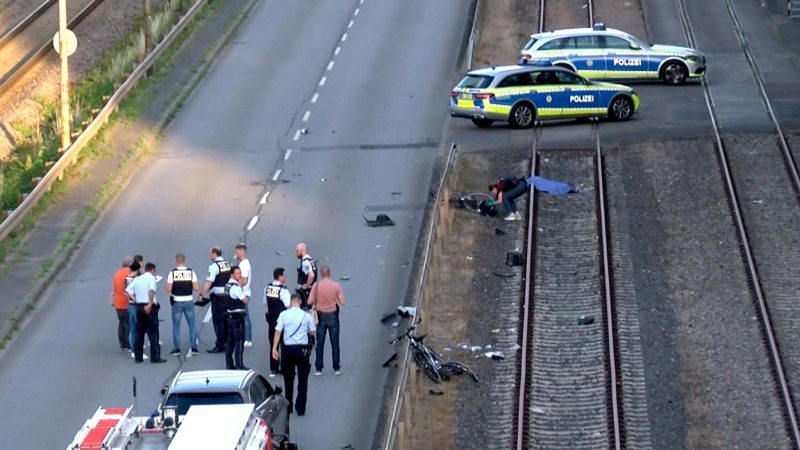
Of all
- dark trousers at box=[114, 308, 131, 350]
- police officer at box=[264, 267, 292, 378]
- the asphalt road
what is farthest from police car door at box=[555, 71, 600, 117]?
police officer at box=[264, 267, 292, 378]

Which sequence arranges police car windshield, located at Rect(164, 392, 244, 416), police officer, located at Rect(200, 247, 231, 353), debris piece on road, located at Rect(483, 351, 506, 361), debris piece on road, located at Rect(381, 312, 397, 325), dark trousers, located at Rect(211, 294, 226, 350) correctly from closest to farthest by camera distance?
police car windshield, located at Rect(164, 392, 244, 416)
dark trousers, located at Rect(211, 294, 226, 350)
police officer, located at Rect(200, 247, 231, 353)
debris piece on road, located at Rect(483, 351, 506, 361)
debris piece on road, located at Rect(381, 312, 397, 325)

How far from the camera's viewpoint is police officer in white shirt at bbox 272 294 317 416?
19.0 meters

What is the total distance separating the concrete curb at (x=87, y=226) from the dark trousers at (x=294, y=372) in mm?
5021

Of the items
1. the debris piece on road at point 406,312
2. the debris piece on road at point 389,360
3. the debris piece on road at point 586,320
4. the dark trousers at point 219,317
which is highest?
the debris piece on road at point 586,320

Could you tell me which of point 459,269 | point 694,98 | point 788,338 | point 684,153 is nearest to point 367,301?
point 459,269

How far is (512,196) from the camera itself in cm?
2816

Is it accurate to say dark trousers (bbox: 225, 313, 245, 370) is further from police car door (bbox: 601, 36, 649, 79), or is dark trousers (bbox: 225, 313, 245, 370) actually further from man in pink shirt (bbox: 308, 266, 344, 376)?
police car door (bbox: 601, 36, 649, 79)

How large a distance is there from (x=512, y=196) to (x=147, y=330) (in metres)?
9.09

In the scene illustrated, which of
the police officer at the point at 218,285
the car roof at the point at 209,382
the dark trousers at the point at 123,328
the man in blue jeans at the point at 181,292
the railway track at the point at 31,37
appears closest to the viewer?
the car roof at the point at 209,382

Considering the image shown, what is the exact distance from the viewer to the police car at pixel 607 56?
3772 centimetres

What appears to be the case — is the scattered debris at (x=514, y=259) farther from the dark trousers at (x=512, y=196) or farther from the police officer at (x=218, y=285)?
the police officer at (x=218, y=285)

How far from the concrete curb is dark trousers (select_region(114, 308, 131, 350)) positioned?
1728mm

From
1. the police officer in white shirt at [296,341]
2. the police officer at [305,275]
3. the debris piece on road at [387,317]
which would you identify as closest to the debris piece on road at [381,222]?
the debris piece on road at [387,317]

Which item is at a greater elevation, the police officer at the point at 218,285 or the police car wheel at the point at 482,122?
the police car wheel at the point at 482,122
